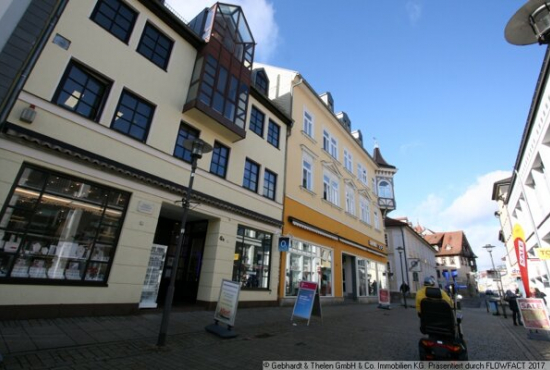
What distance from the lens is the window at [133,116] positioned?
9102 millimetres

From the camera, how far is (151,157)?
957cm

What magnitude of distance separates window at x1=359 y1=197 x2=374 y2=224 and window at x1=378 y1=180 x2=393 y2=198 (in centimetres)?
368

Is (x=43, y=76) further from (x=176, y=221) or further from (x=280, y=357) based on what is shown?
(x=280, y=357)

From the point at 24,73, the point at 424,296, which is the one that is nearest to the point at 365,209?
the point at 424,296

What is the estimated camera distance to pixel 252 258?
12.9 meters

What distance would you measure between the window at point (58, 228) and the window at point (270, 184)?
754 cm

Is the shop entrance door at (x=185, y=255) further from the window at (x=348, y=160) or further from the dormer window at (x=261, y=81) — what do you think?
the window at (x=348, y=160)

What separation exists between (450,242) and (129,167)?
252 ft

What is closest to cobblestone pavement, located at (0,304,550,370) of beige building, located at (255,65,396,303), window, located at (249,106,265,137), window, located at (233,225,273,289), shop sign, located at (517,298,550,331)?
shop sign, located at (517,298,550,331)

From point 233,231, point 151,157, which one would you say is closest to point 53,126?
point 151,157

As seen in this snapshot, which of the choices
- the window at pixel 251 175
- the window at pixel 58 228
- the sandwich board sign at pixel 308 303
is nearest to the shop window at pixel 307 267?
the window at pixel 251 175

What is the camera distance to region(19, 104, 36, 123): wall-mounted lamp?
680 cm

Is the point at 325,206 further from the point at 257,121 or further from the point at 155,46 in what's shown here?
the point at 155,46

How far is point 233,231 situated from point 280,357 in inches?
263
